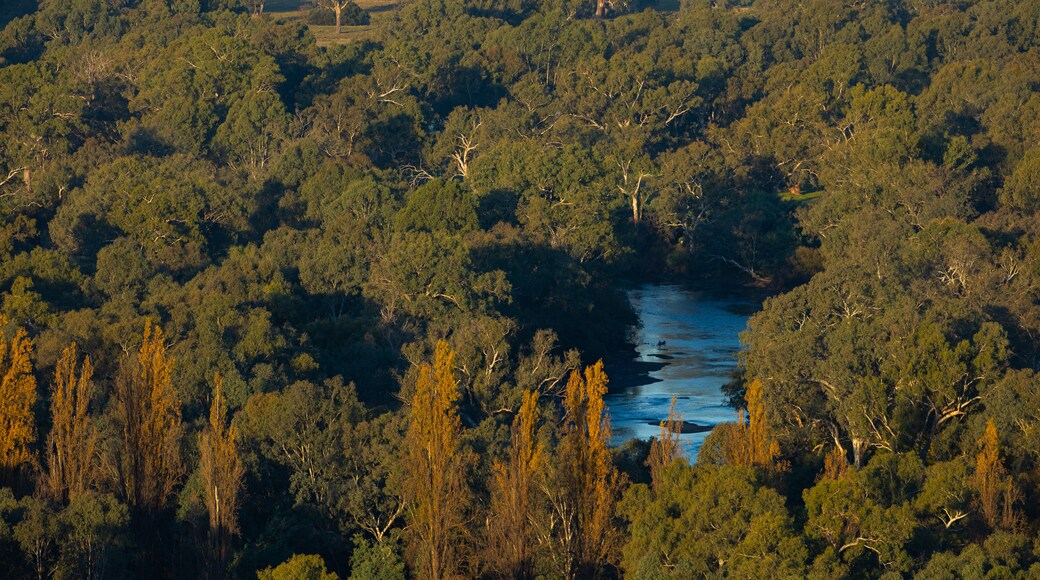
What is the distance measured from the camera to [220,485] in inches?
1815

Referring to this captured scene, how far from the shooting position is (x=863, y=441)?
55.1m

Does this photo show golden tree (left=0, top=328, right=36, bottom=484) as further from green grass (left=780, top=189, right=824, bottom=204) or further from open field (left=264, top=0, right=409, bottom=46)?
open field (left=264, top=0, right=409, bottom=46)

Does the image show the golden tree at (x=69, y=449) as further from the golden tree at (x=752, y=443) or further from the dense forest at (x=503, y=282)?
the golden tree at (x=752, y=443)

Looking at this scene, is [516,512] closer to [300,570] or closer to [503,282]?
[300,570]

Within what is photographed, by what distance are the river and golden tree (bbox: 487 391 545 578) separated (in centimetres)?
1718

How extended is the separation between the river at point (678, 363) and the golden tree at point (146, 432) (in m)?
20.2

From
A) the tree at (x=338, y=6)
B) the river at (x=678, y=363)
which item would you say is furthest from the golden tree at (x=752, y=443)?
the tree at (x=338, y=6)

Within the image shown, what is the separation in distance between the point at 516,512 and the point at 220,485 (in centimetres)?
750

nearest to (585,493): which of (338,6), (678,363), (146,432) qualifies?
(146,432)

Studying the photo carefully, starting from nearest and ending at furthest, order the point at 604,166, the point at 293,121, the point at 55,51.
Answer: the point at 604,166 → the point at 293,121 → the point at 55,51

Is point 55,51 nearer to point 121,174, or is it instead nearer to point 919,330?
point 121,174

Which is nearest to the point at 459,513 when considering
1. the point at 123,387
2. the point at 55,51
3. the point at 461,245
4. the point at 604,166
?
the point at 123,387

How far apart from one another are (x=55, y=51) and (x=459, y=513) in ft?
300

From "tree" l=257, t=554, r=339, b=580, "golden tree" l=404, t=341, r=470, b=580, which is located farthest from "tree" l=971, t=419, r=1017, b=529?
"tree" l=257, t=554, r=339, b=580
